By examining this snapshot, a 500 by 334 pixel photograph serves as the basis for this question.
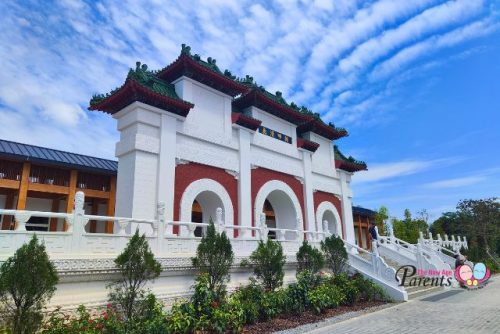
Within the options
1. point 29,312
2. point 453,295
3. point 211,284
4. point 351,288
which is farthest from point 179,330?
point 453,295

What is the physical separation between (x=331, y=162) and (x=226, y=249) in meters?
14.0

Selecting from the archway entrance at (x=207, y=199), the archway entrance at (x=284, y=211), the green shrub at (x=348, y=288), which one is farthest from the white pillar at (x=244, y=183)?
the green shrub at (x=348, y=288)

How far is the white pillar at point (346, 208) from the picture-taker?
71.0 feet

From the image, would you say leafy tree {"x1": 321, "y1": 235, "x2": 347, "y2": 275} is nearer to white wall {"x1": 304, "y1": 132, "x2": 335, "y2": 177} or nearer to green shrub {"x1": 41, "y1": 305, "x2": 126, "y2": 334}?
white wall {"x1": 304, "y1": 132, "x2": 335, "y2": 177}

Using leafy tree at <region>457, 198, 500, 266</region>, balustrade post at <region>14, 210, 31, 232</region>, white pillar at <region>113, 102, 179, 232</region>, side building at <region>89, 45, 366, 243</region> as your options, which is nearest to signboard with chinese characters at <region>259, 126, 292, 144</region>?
side building at <region>89, 45, 366, 243</region>

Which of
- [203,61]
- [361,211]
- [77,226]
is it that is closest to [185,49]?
[203,61]

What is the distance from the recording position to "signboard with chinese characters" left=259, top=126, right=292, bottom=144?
17.2 meters

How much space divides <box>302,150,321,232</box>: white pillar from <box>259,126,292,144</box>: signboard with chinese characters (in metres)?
1.33

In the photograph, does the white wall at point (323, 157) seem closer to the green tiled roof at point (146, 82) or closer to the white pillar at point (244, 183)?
the white pillar at point (244, 183)

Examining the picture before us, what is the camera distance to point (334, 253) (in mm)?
13141

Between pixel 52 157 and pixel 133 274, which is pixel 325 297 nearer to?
pixel 133 274

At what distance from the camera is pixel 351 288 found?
12.1 m

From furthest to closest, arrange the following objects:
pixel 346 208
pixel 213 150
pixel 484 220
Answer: pixel 484 220
pixel 346 208
pixel 213 150

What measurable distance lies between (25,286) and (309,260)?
328 inches
